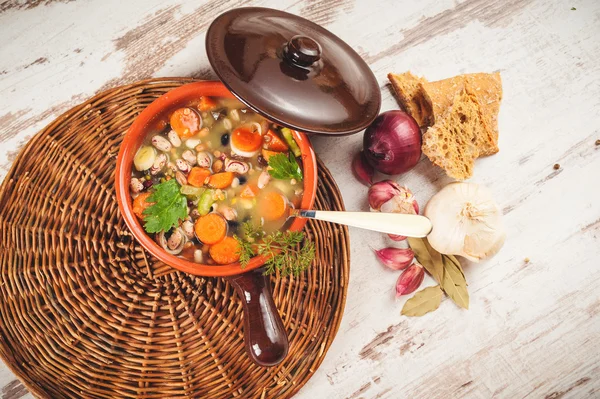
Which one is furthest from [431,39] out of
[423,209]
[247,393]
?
[247,393]

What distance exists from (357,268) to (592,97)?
108 cm

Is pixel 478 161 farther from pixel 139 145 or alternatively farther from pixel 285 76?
pixel 139 145

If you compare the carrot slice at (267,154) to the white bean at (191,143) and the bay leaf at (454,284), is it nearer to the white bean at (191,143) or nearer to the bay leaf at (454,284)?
the white bean at (191,143)

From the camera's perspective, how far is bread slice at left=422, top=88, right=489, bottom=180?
1535mm

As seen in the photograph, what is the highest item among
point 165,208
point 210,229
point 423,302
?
point 165,208

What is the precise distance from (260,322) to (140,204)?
1.47ft

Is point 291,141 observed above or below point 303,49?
below

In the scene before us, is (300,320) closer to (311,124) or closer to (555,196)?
(311,124)

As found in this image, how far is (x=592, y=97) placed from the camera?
177cm

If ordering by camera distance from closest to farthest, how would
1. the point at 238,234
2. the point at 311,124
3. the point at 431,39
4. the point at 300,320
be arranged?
1. the point at 311,124
2. the point at 238,234
3. the point at 300,320
4. the point at 431,39

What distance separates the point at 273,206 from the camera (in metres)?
1.35

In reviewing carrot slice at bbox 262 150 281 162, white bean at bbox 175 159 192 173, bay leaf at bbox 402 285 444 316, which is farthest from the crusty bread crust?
white bean at bbox 175 159 192 173

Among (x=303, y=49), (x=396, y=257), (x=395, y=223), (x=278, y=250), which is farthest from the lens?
(x=396, y=257)

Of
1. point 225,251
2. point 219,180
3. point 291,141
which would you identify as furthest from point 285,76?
point 225,251
